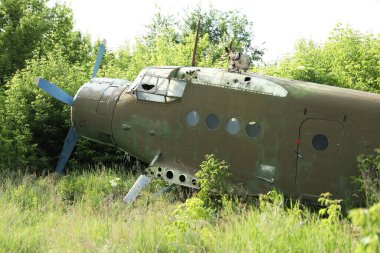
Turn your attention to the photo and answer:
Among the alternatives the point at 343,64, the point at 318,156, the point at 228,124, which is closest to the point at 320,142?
the point at 318,156

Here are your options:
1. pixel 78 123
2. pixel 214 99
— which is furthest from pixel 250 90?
pixel 78 123

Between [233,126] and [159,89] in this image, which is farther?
[159,89]

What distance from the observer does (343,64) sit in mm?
18688

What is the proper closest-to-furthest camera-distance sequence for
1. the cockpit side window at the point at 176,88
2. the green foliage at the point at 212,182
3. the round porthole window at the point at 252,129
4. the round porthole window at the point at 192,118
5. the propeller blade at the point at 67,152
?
the green foliage at the point at 212,182 < the round porthole window at the point at 252,129 < the round porthole window at the point at 192,118 < the cockpit side window at the point at 176,88 < the propeller blade at the point at 67,152

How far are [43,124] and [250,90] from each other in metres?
9.29

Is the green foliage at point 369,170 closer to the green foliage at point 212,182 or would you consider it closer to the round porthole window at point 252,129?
the round porthole window at point 252,129

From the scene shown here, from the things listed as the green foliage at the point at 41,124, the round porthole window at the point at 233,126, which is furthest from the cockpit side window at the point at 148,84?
the green foliage at the point at 41,124

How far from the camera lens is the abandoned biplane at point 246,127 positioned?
7730mm

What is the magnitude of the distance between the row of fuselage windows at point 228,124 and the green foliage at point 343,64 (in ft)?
29.5

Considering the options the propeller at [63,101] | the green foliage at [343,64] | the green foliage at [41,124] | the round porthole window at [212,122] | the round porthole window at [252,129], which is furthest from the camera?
the green foliage at [343,64]

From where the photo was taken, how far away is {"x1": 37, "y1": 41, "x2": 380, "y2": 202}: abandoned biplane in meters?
7.73

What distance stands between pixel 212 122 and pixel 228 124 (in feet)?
1.17

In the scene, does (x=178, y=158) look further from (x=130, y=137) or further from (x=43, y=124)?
(x=43, y=124)

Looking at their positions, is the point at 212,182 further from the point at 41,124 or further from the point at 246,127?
the point at 41,124
